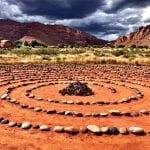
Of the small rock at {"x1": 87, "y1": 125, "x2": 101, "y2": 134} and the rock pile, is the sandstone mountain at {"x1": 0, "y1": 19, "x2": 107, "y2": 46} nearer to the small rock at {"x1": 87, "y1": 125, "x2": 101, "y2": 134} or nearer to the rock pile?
the rock pile

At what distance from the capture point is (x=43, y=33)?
15388 centimetres

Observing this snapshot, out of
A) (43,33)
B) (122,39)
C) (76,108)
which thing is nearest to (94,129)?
(76,108)

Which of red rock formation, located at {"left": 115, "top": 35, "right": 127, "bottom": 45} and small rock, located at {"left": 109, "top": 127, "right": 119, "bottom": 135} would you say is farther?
red rock formation, located at {"left": 115, "top": 35, "right": 127, "bottom": 45}

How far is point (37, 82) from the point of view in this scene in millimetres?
19094

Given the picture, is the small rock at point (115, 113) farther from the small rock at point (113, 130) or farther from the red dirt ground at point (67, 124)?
the small rock at point (113, 130)

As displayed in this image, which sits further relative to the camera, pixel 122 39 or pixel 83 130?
pixel 122 39

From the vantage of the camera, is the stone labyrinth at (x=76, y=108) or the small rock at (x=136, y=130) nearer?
the small rock at (x=136, y=130)

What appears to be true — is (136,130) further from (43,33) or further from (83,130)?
(43,33)

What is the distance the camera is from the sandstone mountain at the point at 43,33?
14825cm

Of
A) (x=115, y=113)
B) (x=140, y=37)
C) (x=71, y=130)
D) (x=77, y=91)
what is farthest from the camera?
(x=140, y=37)

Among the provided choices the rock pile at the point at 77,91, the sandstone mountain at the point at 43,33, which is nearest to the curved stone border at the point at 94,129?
the rock pile at the point at 77,91

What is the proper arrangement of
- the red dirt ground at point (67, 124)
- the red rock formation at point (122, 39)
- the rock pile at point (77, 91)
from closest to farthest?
the red dirt ground at point (67, 124)
the rock pile at point (77, 91)
the red rock formation at point (122, 39)

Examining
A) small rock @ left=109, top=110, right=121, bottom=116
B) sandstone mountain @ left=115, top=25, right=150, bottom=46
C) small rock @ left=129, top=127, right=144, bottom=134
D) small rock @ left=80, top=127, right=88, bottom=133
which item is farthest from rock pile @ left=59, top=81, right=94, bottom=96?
sandstone mountain @ left=115, top=25, right=150, bottom=46

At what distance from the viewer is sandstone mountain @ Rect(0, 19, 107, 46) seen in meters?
148
